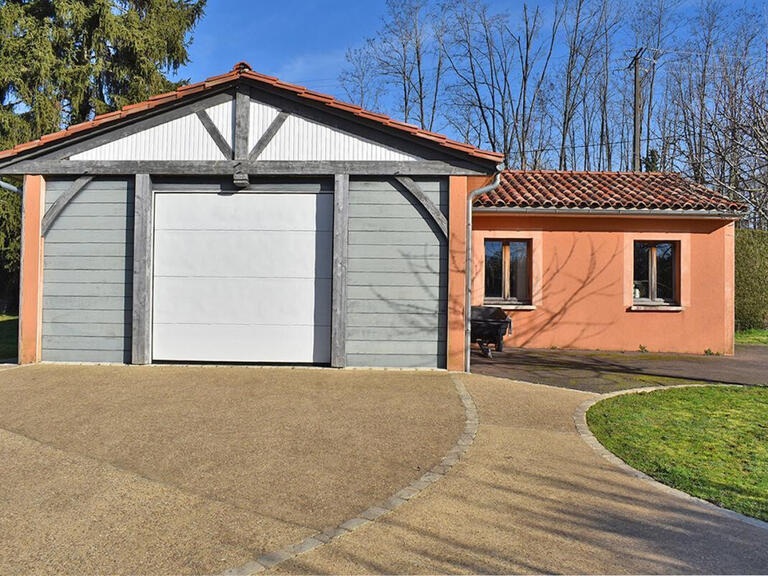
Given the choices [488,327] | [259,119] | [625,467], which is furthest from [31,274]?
[625,467]

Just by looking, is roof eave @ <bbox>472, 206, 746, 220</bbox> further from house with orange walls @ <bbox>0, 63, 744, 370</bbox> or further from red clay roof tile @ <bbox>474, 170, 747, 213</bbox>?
house with orange walls @ <bbox>0, 63, 744, 370</bbox>

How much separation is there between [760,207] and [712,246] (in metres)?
4.87

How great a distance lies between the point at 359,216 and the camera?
25.1 ft

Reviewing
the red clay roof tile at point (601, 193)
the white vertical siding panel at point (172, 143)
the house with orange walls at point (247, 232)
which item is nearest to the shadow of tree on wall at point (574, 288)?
the red clay roof tile at point (601, 193)

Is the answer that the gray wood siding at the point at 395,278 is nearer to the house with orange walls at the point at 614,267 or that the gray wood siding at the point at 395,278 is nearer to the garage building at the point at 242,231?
the garage building at the point at 242,231

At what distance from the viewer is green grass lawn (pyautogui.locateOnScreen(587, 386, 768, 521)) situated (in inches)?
139

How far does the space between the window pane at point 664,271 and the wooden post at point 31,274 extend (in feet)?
40.9

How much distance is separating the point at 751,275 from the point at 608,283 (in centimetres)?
615

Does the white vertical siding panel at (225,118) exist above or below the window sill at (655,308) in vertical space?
above

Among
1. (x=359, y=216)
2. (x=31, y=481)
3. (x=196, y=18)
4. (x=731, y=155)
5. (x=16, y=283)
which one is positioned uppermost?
(x=196, y=18)

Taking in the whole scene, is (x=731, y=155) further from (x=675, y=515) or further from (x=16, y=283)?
(x=16, y=283)

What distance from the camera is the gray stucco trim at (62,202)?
772cm

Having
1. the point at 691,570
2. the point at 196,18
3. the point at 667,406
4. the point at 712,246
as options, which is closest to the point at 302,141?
the point at 667,406

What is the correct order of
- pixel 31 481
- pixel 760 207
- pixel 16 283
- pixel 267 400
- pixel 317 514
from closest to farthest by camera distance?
1. pixel 317 514
2. pixel 31 481
3. pixel 267 400
4. pixel 760 207
5. pixel 16 283
